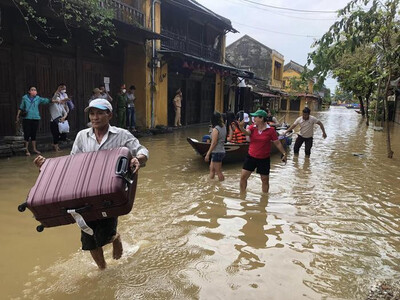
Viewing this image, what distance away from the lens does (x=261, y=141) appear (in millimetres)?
6035

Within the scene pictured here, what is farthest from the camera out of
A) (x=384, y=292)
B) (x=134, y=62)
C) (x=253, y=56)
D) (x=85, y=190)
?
(x=253, y=56)

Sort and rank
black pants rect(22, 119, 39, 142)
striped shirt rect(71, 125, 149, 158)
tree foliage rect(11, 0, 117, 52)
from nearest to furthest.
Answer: striped shirt rect(71, 125, 149, 158), tree foliage rect(11, 0, 117, 52), black pants rect(22, 119, 39, 142)

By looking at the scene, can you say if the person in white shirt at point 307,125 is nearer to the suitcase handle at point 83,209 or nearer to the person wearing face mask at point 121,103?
the person wearing face mask at point 121,103

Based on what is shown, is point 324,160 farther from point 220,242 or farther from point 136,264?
point 136,264

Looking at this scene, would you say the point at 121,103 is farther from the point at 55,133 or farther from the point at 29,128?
the point at 29,128

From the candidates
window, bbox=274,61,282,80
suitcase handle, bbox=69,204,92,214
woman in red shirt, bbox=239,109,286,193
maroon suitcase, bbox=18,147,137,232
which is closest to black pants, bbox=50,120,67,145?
woman in red shirt, bbox=239,109,286,193

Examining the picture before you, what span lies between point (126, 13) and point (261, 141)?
9.06 m

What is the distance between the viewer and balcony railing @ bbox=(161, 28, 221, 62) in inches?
641

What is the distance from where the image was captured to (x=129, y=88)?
Result: 1416 centimetres

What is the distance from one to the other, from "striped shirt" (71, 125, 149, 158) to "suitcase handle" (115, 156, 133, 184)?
37 centimetres

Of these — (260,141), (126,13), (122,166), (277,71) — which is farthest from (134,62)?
(277,71)

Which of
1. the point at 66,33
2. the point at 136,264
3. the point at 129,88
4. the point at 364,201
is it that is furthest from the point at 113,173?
the point at 129,88

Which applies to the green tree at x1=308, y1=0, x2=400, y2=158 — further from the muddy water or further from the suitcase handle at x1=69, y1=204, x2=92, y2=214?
the suitcase handle at x1=69, y1=204, x2=92, y2=214

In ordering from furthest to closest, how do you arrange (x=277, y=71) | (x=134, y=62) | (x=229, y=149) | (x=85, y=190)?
(x=277, y=71)
(x=134, y=62)
(x=229, y=149)
(x=85, y=190)
